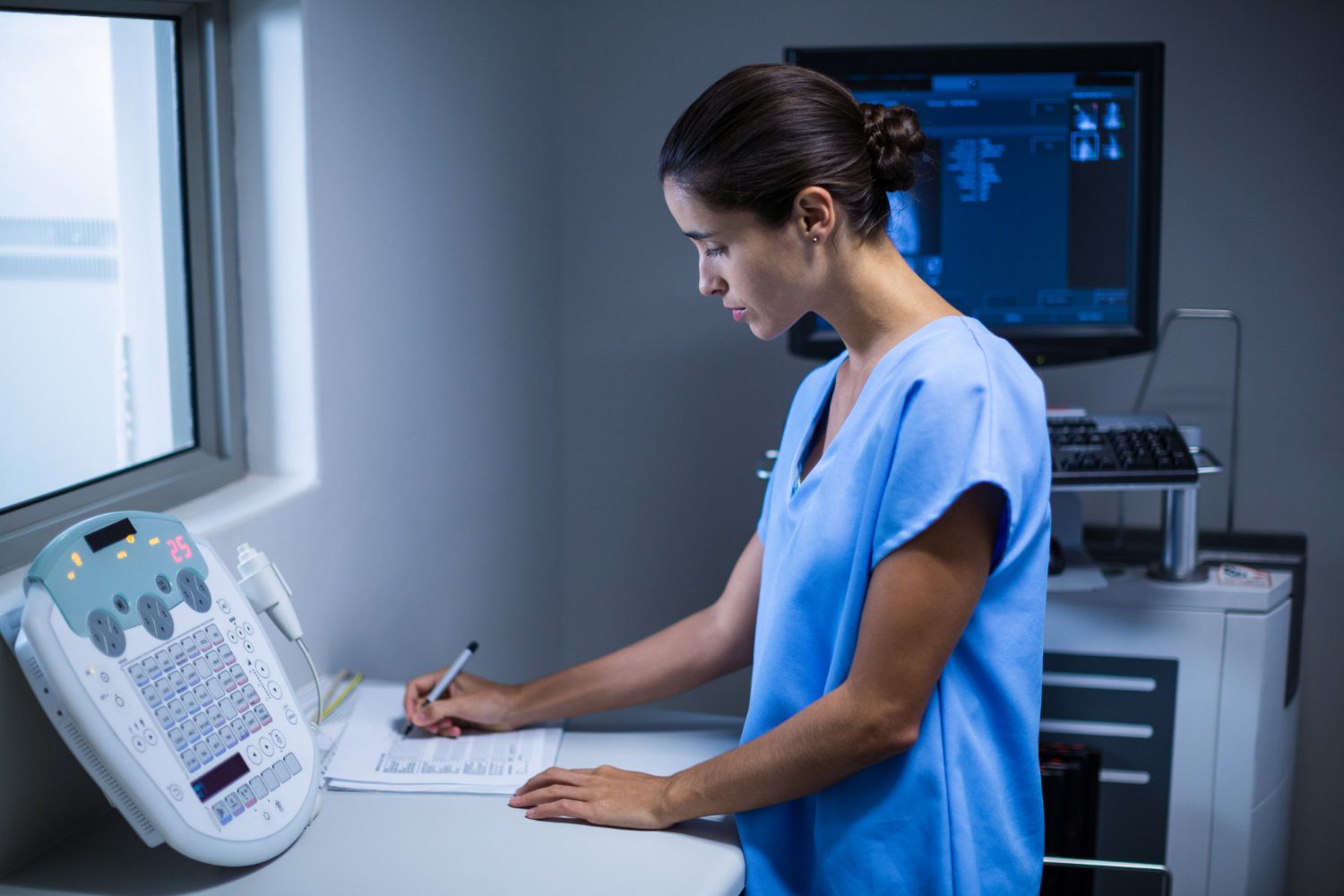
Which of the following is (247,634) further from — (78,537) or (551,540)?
(551,540)

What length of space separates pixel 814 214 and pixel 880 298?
0.37 feet

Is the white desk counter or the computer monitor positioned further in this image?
the computer monitor

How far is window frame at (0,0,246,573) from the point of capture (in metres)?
1.35

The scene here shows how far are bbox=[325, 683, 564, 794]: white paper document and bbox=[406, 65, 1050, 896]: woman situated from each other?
0.08m

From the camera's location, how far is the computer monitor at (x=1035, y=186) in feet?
5.78

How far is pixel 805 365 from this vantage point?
231 cm

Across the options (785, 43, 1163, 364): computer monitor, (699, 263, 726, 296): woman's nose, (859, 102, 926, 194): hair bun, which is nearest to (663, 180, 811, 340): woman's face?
(699, 263, 726, 296): woman's nose

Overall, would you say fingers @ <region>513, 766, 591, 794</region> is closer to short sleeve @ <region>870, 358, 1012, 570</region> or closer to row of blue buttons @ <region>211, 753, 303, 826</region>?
row of blue buttons @ <region>211, 753, 303, 826</region>

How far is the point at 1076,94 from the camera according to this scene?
5.81 feet

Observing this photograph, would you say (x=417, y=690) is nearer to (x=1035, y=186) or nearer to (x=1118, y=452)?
(x=1118, y=452)

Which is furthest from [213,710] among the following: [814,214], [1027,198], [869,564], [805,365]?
[805,365]

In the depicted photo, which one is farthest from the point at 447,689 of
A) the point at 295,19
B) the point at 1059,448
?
the point at 1059,448

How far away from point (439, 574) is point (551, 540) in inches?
23.6

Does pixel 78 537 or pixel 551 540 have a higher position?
pixel 78 537
